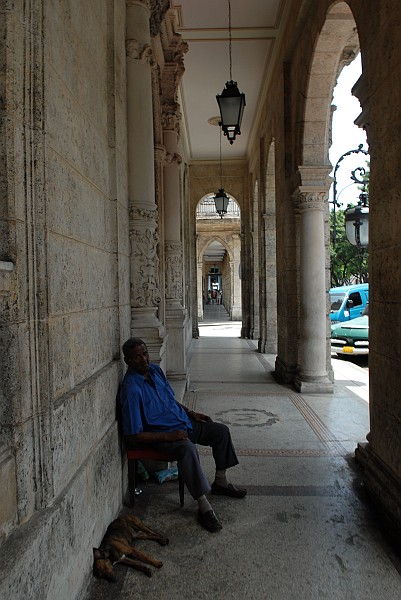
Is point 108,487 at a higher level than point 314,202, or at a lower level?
lower

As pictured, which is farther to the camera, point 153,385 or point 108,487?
point 153,385

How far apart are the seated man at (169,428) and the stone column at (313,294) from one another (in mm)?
3663

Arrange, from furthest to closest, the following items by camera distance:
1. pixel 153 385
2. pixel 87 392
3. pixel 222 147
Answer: pixel 222 147 < pixel 153 385 < pixel 87 392

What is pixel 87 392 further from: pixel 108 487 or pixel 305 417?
pixel 305 417

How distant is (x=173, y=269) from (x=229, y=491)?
14.4 ft

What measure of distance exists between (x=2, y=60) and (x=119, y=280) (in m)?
1.90

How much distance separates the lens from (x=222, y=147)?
1456cm

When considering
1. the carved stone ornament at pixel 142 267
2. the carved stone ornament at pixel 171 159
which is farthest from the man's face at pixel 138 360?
the carved stone ornament at pixel 171 159

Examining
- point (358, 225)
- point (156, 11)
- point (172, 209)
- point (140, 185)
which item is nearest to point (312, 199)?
point (358, 225)

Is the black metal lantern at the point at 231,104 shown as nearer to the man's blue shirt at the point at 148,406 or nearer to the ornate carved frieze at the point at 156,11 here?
the ornate carved frieze at the point at 156,11

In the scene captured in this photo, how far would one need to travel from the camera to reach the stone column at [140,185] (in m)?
3.97

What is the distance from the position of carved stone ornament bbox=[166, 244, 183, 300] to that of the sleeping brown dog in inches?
185

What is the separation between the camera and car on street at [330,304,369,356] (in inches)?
463

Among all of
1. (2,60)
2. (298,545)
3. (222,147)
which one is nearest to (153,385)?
(298,545)
